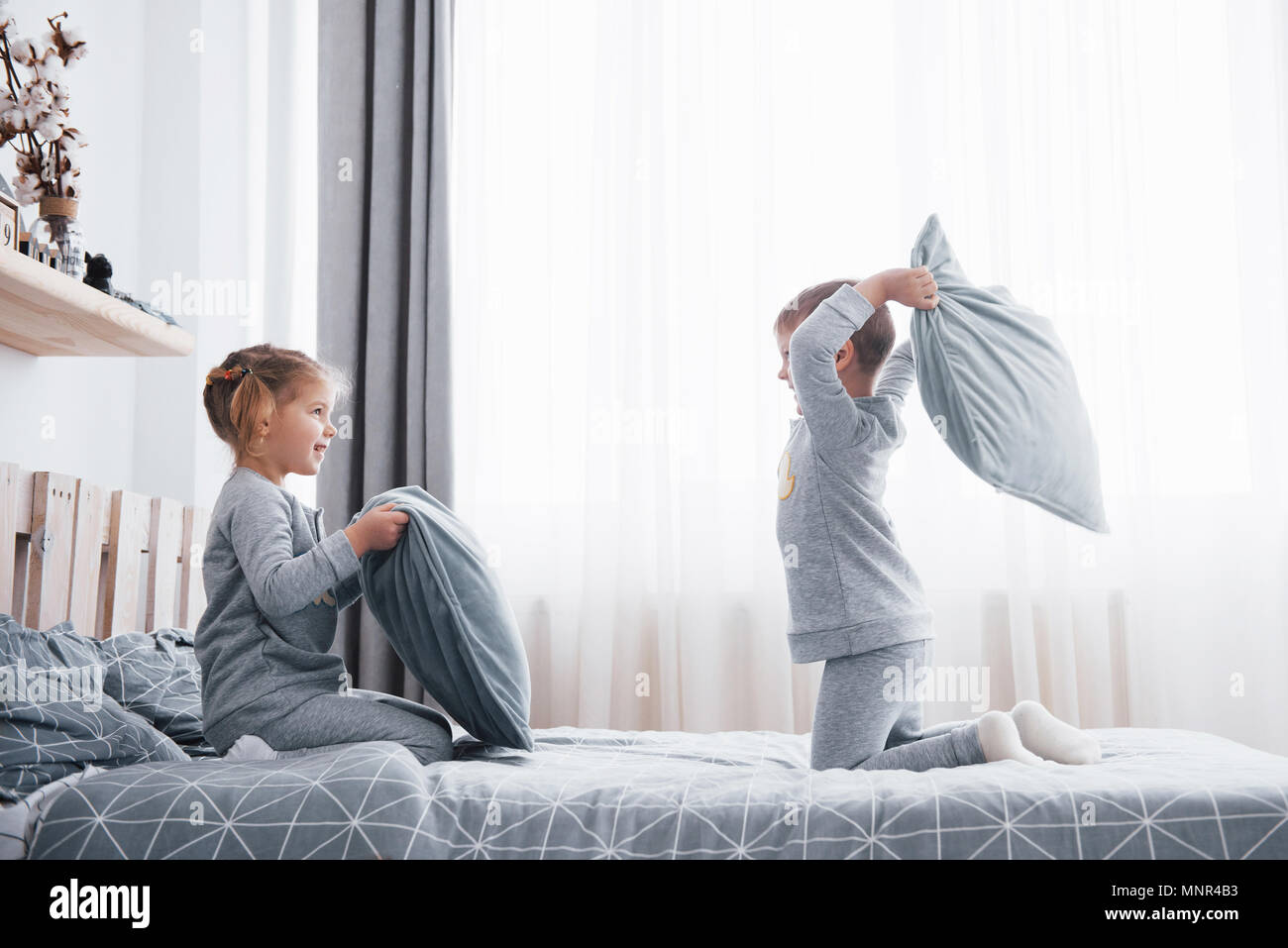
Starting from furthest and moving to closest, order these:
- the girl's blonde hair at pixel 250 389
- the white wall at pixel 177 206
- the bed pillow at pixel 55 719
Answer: the white wall at pixel 177 206, the girl's blonde hair at pixel 250 389, the bed pillow at pixel 55 719

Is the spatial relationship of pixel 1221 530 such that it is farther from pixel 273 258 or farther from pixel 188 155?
pixel 188 155

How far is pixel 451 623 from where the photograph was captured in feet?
4.35

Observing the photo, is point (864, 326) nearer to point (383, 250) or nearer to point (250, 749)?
point (250, 749)

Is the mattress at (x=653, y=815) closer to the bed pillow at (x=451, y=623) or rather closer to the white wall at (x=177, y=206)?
the bed pillow at (x=451, y=623)

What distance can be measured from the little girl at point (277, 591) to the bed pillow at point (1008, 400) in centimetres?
80

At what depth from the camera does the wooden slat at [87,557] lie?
1631 mm

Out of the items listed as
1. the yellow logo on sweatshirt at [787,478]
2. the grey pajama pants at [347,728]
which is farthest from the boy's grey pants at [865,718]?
the grey pajama pants at [347,728]

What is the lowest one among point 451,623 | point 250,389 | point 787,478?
point 451,623

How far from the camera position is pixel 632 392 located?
2.59 meters

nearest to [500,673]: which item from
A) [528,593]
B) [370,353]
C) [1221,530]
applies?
[528,593]

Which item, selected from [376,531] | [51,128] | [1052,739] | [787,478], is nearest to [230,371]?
[376,531]

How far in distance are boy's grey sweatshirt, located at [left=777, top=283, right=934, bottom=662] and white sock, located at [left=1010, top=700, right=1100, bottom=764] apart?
0.18 meters

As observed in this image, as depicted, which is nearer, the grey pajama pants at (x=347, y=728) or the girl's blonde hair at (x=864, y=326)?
the grey pajama pants at (x=347, y=728)

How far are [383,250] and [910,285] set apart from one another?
164 centimetres
